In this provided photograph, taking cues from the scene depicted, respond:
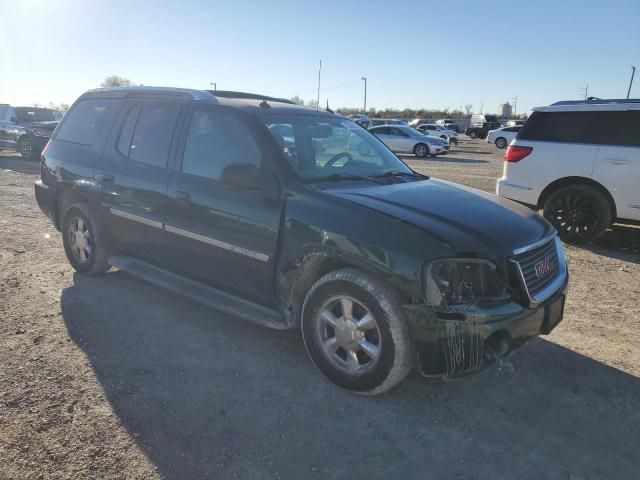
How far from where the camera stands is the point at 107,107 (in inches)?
195

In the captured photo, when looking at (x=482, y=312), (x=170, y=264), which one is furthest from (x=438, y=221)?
(x=170, y=264)

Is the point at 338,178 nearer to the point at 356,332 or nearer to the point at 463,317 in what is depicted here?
the point at 356,332

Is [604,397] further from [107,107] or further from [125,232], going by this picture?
[107,107]

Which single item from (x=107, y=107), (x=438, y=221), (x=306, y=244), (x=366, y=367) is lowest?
(x=366, y=367)

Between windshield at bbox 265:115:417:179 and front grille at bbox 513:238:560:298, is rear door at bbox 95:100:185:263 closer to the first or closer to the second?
windshield at bbox 265:115:417:179

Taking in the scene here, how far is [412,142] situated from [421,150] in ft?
1.94

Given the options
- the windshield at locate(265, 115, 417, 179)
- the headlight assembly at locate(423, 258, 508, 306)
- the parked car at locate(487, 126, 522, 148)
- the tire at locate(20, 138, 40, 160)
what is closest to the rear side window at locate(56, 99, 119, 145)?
the windshield at locate(265, 115, 417, 179)

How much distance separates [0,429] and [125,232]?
7.13 ft

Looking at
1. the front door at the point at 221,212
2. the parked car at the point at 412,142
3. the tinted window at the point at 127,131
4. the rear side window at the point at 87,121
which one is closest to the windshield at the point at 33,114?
the rear side window at the point at 87,121

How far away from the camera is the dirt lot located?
2.58 m

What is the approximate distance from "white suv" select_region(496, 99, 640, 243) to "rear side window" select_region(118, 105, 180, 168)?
17.1ft

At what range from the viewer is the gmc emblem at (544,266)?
10.5 feet

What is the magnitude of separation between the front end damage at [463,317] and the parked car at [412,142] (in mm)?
21196

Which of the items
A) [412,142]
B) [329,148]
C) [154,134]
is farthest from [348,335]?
[412,142]
